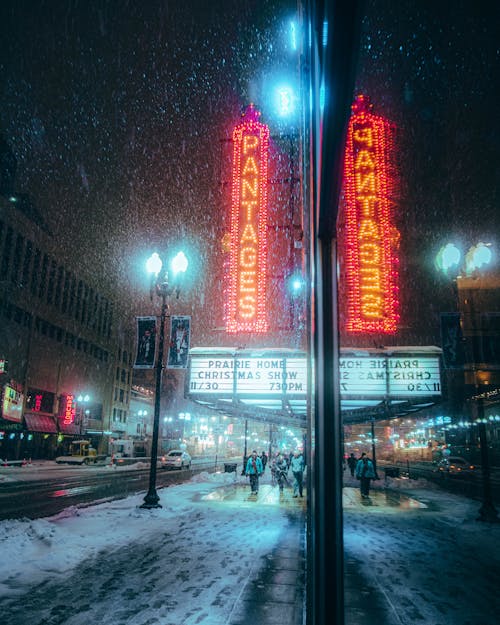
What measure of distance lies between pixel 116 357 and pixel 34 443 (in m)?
21.0

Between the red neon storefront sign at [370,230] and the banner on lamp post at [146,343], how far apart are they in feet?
23.6

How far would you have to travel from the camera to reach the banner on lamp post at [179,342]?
1595 centimetres

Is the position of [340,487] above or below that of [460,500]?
above

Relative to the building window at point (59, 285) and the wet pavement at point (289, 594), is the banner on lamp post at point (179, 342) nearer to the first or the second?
the wet pavement at point (289, 594)

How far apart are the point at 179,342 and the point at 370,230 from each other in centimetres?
789

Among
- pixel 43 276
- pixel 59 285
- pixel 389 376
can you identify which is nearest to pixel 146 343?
pixel 389 376

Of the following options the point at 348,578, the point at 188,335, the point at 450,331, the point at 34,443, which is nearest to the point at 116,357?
the point at 34,443

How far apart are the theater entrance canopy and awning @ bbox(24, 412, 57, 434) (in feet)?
111

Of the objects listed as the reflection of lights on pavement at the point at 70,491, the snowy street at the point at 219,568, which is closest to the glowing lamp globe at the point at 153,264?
the snowy street at the point at 219,568

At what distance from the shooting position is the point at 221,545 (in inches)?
374

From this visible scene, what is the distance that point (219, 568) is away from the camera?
7.70 m

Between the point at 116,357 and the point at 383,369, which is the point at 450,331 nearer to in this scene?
the point at 383,369

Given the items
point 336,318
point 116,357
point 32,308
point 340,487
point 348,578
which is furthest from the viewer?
point 116,357

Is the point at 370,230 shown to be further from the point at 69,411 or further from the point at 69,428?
the point at 69,428
